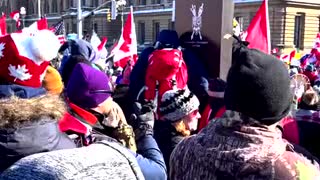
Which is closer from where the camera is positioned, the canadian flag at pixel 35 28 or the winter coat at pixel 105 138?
the winter coat at pixel 105 138

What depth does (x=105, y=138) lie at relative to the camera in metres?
2.79

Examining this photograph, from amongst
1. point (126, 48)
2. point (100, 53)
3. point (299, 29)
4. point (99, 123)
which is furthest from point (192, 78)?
point (299, 29)

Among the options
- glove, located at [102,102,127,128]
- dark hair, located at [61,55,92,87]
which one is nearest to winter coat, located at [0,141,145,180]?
glove, located at [102,102,127,128]

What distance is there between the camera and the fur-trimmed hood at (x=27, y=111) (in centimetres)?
218

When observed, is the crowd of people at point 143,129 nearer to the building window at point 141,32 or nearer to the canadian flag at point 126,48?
the canadian flag at point 126,48

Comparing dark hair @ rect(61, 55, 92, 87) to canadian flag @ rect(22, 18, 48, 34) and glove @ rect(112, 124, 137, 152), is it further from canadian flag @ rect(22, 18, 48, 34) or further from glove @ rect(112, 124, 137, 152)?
glove @ rect(112, 124, 137, 152)

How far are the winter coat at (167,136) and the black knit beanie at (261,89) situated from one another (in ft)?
4.35

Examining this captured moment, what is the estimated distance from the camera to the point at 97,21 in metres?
67.6

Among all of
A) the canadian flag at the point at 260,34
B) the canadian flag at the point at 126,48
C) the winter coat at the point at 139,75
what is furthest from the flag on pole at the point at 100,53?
the canadian flag at the point at 260,34

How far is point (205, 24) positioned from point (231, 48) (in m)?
0.30

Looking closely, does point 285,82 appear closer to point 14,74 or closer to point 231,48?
point 14,74

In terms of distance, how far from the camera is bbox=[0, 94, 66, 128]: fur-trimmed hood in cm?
218

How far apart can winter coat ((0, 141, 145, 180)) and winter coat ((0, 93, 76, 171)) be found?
216 millimetres

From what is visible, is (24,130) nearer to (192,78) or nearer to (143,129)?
(143,129)
